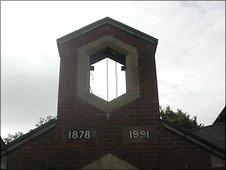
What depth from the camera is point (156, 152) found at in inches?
367

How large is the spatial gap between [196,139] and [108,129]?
8.11 ft

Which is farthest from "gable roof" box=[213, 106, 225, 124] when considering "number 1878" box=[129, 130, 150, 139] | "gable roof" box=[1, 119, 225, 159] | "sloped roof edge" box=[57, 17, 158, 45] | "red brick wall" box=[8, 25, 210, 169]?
"sloped roof edge" box=[57, 17, 158, 45]

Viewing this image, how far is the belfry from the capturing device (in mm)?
9156

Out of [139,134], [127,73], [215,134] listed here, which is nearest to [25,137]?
[139,134]

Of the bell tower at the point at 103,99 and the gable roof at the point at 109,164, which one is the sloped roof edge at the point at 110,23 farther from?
the gable roof at the point at 109,164

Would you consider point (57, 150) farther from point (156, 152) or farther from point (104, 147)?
point (156, 152)

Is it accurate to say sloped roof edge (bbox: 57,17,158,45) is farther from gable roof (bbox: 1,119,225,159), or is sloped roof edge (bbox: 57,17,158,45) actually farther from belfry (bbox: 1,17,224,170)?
gable roof (bbox: 1,119,225,159)

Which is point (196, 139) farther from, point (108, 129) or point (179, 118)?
point (179, 118)

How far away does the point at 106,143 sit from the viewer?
9.35 m

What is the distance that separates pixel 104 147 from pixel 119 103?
1387 mm

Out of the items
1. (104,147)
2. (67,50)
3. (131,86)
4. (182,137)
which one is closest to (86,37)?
(67,50)

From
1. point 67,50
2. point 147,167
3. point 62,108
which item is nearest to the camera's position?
point 147,167

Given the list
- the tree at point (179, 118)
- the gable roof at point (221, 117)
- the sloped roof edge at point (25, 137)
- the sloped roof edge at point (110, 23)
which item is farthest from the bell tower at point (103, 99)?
the tree at point (179, 118)

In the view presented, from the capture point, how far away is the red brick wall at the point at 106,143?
915 cm
